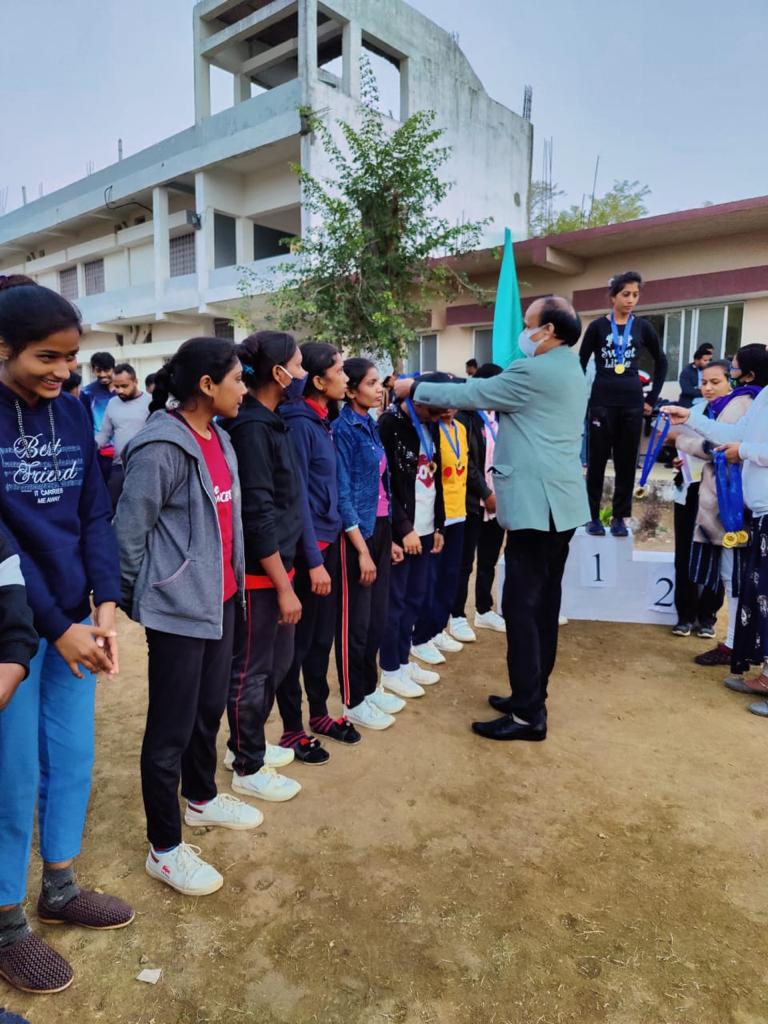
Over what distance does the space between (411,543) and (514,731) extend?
1100mm

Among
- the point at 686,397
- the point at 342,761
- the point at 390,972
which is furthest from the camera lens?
the point at 686,397

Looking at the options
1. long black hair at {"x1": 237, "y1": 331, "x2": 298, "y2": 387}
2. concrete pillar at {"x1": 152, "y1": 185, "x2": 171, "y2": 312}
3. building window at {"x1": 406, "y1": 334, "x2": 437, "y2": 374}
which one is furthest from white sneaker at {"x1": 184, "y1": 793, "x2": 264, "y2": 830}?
concrete pillar at {"x1": 152, "y1": 185, "x2": 171, "y2": 312}

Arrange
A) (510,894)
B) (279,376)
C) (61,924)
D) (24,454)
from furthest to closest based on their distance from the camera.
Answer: (279,376)
(510,894)
(61,924)
(24,454)

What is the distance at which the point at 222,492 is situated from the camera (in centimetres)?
232

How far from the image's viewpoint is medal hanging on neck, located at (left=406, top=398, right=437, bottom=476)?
12.5 ft

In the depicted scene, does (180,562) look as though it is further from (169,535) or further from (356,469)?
(356,469)

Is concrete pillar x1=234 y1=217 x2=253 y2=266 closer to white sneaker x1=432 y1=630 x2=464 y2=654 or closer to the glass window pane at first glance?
the glass window pane

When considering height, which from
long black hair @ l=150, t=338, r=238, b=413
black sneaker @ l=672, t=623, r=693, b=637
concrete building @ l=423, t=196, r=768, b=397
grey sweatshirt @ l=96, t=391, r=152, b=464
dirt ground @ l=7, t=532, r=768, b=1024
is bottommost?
dirt ground @ l=7, t=532, r=768, b=1024

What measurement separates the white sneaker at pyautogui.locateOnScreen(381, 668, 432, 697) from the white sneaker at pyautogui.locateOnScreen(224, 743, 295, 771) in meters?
0.92

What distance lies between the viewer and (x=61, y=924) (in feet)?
6.99

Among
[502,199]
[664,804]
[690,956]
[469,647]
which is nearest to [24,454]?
[690,956]

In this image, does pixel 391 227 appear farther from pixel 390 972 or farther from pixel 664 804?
pixel 390 972

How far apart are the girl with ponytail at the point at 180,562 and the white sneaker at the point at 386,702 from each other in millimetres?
1469

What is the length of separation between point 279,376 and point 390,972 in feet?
6.69
